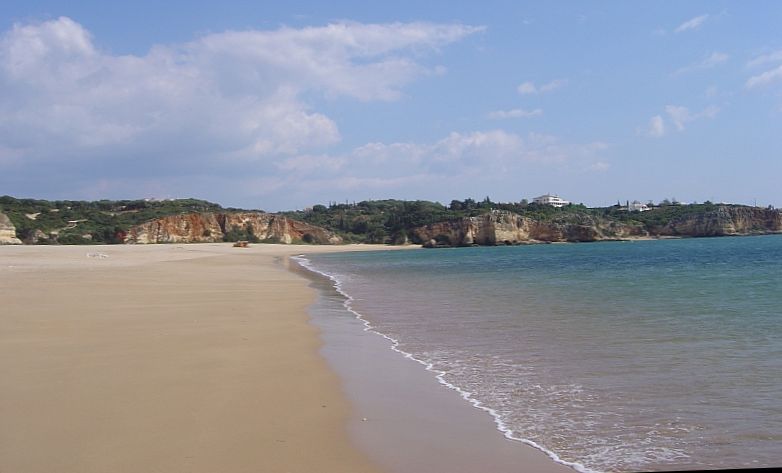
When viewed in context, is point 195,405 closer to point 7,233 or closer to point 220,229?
point 7,233

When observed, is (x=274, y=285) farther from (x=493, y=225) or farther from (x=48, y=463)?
(x=493, y=225)

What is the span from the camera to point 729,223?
103 meters

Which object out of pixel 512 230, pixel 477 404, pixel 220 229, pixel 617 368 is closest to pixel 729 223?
pixel 512 230

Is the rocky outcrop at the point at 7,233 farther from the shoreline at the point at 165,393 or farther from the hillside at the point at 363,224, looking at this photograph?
the shoreline at the point at 165,393

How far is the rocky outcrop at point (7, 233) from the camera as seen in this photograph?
180 ft

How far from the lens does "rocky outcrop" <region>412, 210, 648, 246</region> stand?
3863 inches

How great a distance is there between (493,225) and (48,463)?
9513 cm

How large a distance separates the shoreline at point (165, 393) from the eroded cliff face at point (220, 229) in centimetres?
6392

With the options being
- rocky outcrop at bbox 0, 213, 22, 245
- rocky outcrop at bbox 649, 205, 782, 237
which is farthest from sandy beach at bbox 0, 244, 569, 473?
rocky outcrop at bbox 649, 205, 782, 237

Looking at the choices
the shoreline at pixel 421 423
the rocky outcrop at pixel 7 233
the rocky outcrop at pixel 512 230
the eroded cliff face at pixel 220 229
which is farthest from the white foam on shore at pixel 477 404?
the rocky outcrop at pixel 512 230

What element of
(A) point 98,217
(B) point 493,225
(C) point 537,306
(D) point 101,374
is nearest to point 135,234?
(A) point 98,217

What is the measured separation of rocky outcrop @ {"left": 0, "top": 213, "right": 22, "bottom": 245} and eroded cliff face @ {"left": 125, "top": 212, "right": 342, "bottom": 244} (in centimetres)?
1383

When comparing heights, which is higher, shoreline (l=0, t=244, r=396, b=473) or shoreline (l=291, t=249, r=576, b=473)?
shoreline (l=0, t=244, r=396, b=473)

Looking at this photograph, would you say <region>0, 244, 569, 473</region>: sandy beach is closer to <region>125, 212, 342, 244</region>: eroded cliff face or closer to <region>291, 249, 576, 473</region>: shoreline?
<region>291, 249, 576, 473</region>: shoreline
